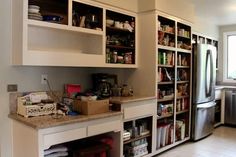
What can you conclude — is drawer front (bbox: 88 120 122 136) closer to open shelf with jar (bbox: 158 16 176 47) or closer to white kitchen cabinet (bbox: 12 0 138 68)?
white kitchen cabinet (bbox: 12 0 138 68)

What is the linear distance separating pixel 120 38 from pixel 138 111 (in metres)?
1.17

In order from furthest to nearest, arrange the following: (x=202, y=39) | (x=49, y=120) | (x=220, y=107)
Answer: (x=220, y=107)
(x=202, y=39)
(x=49, y=120)

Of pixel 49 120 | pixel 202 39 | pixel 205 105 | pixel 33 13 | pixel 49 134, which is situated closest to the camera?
pixel 49 134

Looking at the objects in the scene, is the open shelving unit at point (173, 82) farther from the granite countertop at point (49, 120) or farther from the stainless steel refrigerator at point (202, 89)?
the granite countertop at point (49, 120)

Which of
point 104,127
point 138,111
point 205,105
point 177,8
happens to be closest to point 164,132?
point 138,111

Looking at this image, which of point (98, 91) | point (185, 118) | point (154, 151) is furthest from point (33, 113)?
point (185, 118)

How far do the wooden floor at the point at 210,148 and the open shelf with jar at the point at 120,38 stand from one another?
1.67 metres

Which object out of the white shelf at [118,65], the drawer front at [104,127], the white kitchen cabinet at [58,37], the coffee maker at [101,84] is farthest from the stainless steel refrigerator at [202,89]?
the drawer front at [104,127]

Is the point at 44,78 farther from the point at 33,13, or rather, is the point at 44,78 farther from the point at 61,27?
the point at 33,13

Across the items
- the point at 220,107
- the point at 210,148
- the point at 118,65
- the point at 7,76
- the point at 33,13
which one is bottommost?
the point at 210,148

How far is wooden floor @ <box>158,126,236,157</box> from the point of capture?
3.73 m

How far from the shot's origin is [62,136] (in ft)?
7.43

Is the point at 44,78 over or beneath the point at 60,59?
beneath

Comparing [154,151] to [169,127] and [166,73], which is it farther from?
[166,73]
